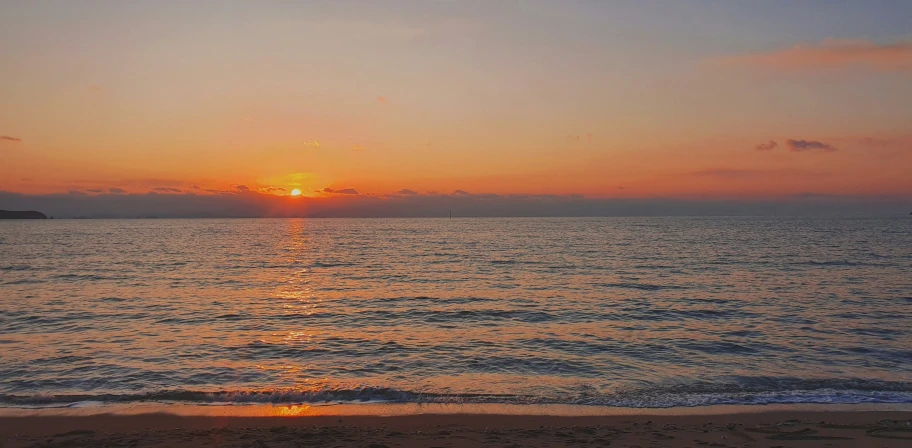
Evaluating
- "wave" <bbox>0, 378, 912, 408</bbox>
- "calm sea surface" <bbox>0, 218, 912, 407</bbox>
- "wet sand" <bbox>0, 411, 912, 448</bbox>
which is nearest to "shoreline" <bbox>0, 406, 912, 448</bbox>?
"wet sand" <bbox>0, 411, 912, 448</bbox>

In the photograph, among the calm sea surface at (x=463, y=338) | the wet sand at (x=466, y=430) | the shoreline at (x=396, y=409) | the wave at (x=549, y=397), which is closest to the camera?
the wet sand at (x=466, y=430)

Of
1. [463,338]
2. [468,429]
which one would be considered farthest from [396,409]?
[463,338]

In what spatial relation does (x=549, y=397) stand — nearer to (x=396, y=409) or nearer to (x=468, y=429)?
(x=468, y=429)

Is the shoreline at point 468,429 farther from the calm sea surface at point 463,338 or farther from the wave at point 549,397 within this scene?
the calm sea surface at point 463,338

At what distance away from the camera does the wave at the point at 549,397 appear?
46.0 feet

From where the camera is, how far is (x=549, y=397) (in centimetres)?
1440

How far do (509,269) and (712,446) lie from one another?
3928 cm

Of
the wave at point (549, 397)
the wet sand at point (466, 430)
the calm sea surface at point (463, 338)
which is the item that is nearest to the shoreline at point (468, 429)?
the wet sand at point (466, 430)

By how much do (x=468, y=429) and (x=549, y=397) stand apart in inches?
130

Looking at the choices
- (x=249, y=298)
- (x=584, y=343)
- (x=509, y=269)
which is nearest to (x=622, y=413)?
(x=584, y=343)

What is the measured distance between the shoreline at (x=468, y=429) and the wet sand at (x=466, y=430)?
20mm

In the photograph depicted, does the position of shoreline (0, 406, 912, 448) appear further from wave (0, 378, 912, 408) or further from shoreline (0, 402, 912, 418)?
wave (0, 378, 912, 408)

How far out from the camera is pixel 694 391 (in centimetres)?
1504

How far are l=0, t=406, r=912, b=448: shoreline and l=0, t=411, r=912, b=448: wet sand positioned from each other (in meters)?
0.02
